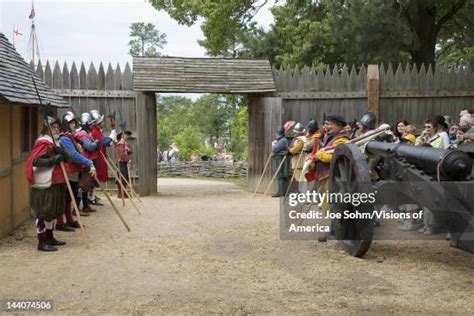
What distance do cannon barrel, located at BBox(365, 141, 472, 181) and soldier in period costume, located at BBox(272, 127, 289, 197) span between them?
621cm

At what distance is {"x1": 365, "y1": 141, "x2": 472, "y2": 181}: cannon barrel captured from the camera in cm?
513

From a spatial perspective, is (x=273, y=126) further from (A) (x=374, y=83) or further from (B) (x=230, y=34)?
(B) (x=230, y=34)

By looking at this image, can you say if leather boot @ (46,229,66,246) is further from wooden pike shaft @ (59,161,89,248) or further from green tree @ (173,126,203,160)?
green tree @ (173,126,203,160)

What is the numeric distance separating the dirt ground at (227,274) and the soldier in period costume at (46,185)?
360 mm

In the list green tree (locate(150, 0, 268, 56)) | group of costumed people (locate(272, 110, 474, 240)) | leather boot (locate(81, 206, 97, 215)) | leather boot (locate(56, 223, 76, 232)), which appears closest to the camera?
group of costumed people (locate(272, 110, 474, 240))

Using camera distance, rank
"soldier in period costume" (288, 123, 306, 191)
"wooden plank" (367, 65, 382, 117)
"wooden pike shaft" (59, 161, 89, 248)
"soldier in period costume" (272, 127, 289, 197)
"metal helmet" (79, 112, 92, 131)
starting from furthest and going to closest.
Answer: "wooden plank" (367, 65, 382, 117), "soldier in period costume" (272, 127, 289, 197), "soldier in period costume" (288, 123, 306, 191), "metal helmet" (79, 112, 92, 131), "wooden pike shaft" (59, 161, 89, 248)

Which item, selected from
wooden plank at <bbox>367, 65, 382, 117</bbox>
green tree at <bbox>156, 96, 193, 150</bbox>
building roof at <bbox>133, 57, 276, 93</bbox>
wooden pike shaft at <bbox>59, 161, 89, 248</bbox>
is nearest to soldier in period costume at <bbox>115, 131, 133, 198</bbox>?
building roof at <bbox>133, 57, 276, 93</bbox>

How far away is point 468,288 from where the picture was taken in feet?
18.2


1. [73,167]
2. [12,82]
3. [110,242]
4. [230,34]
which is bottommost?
[110,242]

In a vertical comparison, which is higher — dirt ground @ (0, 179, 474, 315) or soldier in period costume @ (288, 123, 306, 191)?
soldier in period costume @ (288, 123, 306, 191)

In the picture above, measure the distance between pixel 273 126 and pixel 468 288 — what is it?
8.21 meters

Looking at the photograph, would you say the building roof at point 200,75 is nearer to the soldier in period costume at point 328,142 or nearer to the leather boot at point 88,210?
the leather boot at point 88,210

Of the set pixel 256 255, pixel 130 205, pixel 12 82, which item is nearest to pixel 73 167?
pixel 12 82

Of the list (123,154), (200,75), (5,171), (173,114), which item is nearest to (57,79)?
(123,154)
